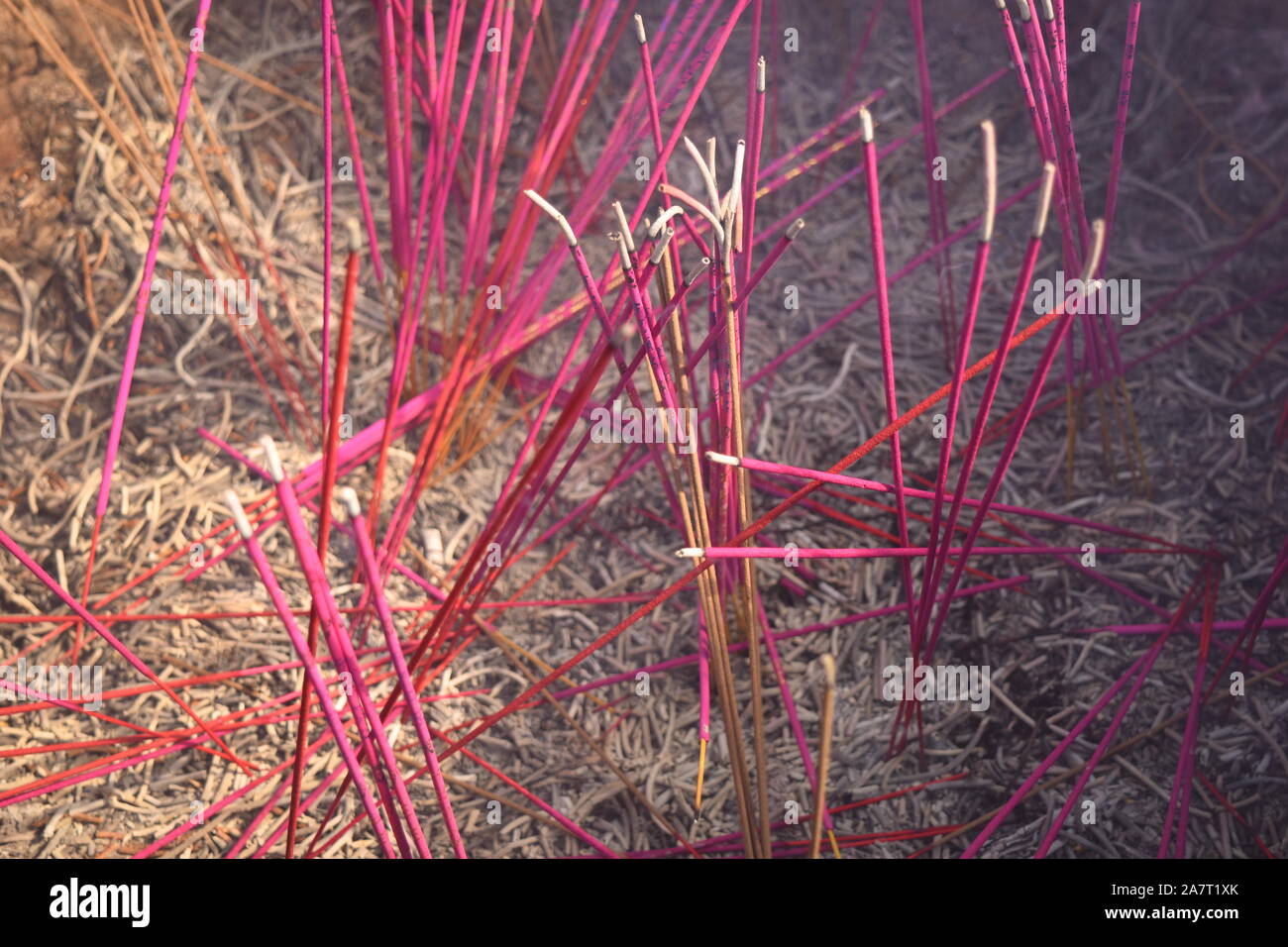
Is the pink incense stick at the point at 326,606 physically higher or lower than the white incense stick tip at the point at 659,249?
lower

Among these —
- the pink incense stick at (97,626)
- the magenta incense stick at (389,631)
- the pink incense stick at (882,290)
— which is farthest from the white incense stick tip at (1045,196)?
the pink incense stick at (97,626)

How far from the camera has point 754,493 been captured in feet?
4.14

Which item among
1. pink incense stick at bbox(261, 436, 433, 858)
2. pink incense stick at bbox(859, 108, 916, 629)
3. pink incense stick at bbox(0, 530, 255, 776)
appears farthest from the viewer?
pink incense stick at bbox(0, 530, 255, 776)

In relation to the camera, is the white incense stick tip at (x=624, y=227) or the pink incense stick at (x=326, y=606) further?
the white incense stick tip at (x=624, y=227)

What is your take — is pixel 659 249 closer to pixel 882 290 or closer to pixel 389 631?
pixel 882 290

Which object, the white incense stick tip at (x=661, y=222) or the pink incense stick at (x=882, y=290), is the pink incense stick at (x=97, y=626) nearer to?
the white incense stick tip at (x=661, y=222)

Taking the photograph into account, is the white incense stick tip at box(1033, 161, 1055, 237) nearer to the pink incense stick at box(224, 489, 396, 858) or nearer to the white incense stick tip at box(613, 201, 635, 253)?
the white incense stick tip at box(613, 201, 635, 253)

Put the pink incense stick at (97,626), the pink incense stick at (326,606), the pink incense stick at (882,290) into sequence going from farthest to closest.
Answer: the pink incense stick at (97,626), the pink incense stick at (882,290), the pink incense stick at (326,606)

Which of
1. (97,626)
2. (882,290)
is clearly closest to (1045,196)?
(882,290)

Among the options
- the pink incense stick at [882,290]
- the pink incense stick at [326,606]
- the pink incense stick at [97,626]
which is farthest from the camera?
the pink incense stick at [97,626]

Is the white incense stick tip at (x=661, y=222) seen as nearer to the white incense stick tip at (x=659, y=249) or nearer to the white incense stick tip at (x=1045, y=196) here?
the white incense stick tip at (x=659, y=249)

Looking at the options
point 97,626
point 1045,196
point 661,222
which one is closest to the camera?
point 1045,196

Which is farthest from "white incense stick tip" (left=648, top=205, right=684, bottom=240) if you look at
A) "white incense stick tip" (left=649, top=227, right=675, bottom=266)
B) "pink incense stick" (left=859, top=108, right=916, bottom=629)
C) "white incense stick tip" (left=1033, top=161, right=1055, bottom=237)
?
"white incense stick tip" (left=1033, top=161, right=1055, bottom=237)

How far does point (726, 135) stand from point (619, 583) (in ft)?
2.66
